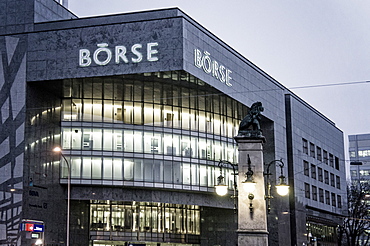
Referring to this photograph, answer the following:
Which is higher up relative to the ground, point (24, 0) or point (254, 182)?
point (24, 0)

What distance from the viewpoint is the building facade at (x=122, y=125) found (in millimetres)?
53094

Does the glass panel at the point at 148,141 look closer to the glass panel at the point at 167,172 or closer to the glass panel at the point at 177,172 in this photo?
the glass panel at the point at 167,172

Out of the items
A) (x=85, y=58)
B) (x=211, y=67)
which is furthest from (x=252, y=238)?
(x=211, y=67)

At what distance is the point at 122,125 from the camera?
61.8 meters

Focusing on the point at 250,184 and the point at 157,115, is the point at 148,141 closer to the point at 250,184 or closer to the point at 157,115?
the point at 157,115

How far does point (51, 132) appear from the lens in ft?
192

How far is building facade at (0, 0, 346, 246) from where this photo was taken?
174 ft

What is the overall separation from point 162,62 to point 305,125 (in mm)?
40723

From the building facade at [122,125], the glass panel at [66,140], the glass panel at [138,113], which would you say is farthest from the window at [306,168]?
the glass panel at [66,140]

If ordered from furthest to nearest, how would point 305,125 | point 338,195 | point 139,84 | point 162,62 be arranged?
point 338,195
point 305,125
point 139,84
point 162,62

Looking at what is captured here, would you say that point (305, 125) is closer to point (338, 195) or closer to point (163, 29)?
point (338, 195)

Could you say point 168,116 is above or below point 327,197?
above

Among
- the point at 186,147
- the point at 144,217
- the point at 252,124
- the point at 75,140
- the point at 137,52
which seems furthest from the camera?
the point at 144,217

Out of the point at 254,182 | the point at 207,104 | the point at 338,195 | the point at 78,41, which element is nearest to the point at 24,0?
the point at 78,41
